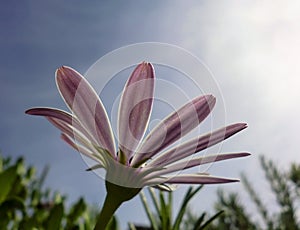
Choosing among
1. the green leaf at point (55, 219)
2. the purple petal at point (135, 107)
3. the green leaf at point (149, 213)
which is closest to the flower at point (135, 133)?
the purple petal at point (135, 107)

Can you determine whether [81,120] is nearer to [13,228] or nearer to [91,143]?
[91,143]

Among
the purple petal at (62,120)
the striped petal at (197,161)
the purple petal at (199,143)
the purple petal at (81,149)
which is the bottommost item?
the striped petal at (197,161)

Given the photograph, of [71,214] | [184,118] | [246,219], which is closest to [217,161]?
[184,118]

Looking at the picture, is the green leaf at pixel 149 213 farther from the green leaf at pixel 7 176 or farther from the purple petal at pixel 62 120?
the purple petal at pixel 62 120

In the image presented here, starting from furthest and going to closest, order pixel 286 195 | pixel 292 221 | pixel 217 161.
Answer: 1. pixel 286 195
2. pixel 292 221
3. pixel 217 161

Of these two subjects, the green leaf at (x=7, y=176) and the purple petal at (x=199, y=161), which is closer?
the purple petal at (x=199, y=161)

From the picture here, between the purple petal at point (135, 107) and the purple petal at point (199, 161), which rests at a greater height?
the purple petal at point (135, 107)

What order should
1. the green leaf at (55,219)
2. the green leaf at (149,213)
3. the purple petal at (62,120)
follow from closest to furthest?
the purple petal at (62,120), the green leaf at (55,219), the green leaf at (149,213)

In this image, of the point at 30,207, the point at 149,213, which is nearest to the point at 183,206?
the point at 149,213
